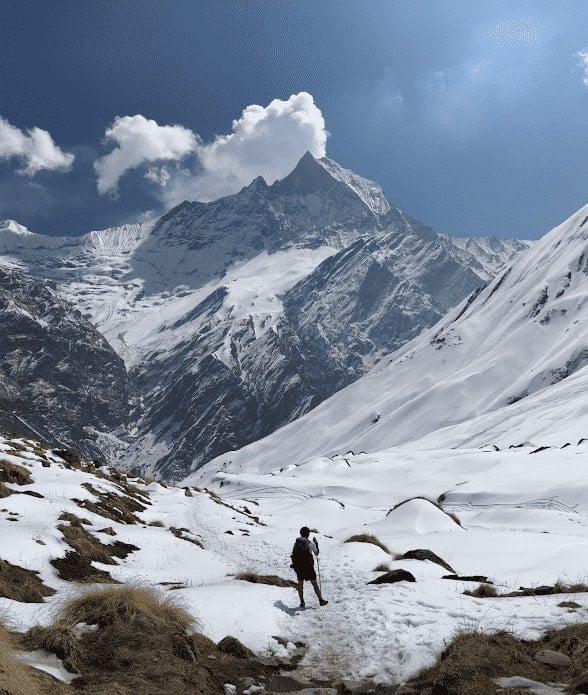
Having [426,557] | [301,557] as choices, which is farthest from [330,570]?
[301,557]

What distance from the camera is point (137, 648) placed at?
8.77 m

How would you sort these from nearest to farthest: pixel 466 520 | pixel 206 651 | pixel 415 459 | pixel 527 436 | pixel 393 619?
1. pixel 206 651
2. pixel 393 619
3. pixel 466 520
4. pixel 415 459
5. pixel 527 436

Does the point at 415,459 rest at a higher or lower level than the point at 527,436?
lower

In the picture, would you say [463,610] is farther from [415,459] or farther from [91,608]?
[415,459]

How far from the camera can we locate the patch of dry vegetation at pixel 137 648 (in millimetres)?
7789

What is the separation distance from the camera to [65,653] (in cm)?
826

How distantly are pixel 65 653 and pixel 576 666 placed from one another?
309 inches

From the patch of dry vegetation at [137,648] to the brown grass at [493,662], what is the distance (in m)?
3.13

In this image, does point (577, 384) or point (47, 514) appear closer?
point (47, 514)

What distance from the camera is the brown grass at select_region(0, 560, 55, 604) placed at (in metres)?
11.6

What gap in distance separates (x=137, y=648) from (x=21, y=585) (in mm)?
5337

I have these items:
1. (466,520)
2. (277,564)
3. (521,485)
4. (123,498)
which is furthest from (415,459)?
(277,564)

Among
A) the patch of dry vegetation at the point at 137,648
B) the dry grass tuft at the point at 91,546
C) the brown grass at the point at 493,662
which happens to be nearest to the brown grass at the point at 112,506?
the dry grass tuft at the point at 91,546

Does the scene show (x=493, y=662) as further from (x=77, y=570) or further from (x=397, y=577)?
(x=77, y=570)
